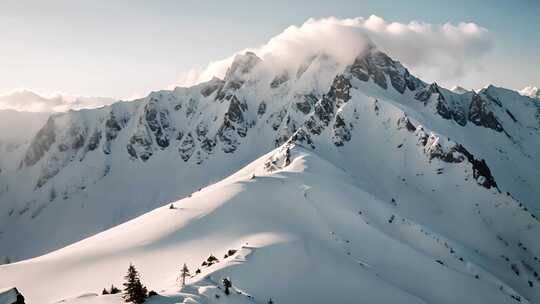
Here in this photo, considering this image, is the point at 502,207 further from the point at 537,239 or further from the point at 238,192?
the point at 238,192

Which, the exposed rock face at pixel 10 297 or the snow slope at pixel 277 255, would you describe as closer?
the exposed rock face at pixel 10 297

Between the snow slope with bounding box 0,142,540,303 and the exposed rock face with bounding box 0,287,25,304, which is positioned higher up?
the snow slope with bounding box 0,142,540,303

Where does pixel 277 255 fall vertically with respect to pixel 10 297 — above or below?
above

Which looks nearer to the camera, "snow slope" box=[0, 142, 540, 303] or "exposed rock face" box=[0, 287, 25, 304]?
"exposed rock face" box=[0, 287, 25, 304]

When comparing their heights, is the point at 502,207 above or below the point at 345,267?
above

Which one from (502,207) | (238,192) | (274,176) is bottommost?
(238,192)

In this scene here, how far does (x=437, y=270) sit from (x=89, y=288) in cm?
6309

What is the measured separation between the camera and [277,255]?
69.7 meters

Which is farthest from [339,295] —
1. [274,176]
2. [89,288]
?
Answer: [274,176]

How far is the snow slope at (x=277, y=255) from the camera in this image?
62812mm

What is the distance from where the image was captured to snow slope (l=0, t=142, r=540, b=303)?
62.8 metres

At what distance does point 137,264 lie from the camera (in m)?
78.4

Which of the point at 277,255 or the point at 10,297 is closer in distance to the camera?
the point at 10,297

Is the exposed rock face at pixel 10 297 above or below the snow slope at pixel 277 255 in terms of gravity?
below
